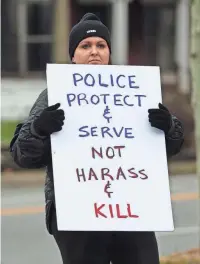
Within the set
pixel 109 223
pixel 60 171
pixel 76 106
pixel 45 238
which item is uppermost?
pixel 76 106

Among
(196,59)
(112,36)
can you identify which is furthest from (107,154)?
(112,36)

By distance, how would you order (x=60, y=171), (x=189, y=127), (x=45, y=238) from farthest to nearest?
(x=189, y=127) < (x=45, y=238) < (x=60, y=171)

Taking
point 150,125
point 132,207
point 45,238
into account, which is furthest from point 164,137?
point 45,238

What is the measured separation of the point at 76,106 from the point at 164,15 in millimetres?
16067

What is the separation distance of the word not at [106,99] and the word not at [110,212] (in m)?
0.45

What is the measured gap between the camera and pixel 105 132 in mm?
3305

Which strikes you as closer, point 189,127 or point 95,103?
point 95,103

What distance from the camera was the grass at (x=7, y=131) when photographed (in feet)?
45.8

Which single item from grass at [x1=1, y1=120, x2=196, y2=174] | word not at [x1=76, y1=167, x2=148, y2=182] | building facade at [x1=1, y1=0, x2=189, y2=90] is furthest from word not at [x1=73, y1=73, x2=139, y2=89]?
building facade at [x1=1, y1=0, x2=189, y2=90]

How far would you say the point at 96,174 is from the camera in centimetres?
326

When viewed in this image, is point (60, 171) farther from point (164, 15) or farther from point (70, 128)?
point (164, 15)

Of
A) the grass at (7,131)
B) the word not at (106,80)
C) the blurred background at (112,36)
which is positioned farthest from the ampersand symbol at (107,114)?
the blurred background at (112,36)

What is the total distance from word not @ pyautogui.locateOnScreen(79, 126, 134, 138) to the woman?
0.39 ft

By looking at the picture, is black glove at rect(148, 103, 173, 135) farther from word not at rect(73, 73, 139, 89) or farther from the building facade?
the building facade
